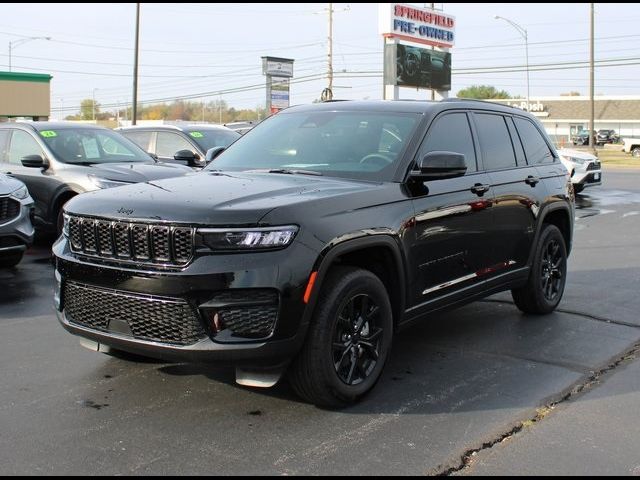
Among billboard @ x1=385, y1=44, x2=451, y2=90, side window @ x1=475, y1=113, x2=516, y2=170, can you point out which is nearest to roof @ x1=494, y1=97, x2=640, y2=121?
billboard @ x1=385, y1=44, x2=451, y2=90

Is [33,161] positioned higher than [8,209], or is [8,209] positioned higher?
[33,161]

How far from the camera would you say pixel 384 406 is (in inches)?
177

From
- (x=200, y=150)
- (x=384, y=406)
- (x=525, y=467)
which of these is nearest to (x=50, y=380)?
(x=384, y=406)

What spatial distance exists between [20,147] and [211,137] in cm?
384

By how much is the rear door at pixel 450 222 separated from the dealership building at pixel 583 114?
85835mm

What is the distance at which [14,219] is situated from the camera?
8.08 m

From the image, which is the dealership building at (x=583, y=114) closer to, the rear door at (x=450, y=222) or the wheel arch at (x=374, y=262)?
the rear door at (x=450, y=222)

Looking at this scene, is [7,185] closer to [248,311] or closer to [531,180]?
[248,311]

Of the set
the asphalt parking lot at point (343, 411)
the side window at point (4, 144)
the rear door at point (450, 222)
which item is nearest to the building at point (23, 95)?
the side window at point (4, 144)

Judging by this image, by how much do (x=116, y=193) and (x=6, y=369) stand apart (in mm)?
1616

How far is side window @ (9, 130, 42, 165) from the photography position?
10.6m

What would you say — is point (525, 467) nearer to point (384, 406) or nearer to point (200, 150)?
point (384, 406)

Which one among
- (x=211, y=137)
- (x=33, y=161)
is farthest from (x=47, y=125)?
(x=211, y=137)

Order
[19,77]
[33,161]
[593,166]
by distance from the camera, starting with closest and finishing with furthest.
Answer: [33,161] → [593,166] → [19,77]
